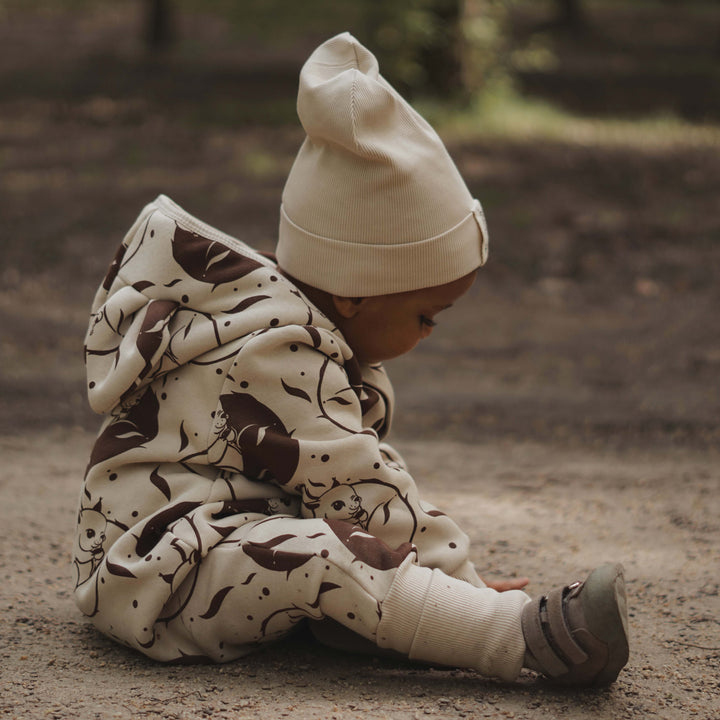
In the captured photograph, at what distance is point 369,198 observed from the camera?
196 cm

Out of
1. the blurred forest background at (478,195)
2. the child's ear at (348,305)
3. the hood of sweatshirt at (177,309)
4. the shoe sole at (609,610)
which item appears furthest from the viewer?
the blurred forest background at (478,195)

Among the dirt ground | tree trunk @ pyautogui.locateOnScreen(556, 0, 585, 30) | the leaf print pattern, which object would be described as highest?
tree trunk @ pyautogui.locateOnScreen(556, 0, 585, 30)

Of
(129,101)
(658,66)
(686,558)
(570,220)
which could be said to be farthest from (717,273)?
(658,66)

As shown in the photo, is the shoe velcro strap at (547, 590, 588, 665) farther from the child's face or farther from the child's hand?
the child's face

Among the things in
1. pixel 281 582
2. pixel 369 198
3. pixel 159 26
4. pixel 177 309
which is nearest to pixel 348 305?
pixel 369 198

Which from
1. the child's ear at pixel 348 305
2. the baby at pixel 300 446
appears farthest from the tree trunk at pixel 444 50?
the child's ear at pixel 348 305

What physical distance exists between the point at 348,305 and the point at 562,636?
0.73m

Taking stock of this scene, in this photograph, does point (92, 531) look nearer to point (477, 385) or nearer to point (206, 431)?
point (206, 431)

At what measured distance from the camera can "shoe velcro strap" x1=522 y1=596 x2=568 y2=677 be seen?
1.75 m

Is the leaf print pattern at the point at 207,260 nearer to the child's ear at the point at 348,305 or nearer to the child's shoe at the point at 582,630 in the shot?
the child's ear at the point at 348,305

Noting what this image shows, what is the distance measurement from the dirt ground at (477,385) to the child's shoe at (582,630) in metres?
0.06

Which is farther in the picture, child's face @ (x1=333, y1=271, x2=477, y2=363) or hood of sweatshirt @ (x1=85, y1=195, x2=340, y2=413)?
child's face @ (x1=333, y1=271, x2=477, y2=363)

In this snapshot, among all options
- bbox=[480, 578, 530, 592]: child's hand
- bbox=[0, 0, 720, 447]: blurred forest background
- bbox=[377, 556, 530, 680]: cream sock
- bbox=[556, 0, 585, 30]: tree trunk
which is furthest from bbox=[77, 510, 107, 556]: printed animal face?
bbox=[556, 0, 585, 30]: tree trunk

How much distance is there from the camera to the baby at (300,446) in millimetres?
1786
